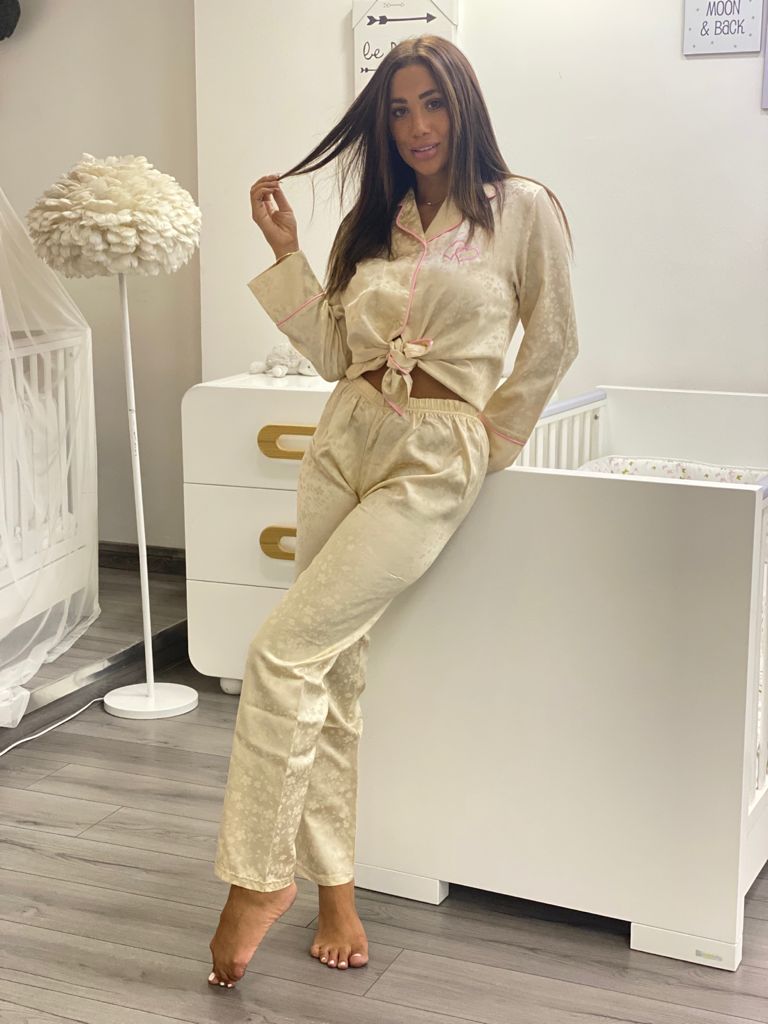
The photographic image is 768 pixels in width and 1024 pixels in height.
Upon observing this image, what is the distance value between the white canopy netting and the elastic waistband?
1.20 metres

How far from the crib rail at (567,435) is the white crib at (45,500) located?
3.80ft

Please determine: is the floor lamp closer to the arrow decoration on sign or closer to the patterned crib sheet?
the arrow decoration on sign

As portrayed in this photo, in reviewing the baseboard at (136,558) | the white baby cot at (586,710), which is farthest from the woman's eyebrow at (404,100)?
the baseboard at (136,558)

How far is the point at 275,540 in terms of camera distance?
2.96m

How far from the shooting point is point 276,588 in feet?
9.81

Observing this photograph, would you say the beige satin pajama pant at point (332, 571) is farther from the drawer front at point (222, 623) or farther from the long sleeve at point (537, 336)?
the drawer front at point (222, 623)

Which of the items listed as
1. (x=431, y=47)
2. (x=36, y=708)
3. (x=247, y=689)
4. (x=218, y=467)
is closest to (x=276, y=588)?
(x=218, y=467)

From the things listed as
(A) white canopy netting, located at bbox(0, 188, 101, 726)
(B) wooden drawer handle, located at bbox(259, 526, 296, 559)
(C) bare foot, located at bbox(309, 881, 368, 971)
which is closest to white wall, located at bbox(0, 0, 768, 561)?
(A) white canopy netting, located at bbox(0, 188, 101, 726)

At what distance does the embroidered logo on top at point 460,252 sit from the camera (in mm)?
1819

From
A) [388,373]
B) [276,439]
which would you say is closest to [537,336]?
[388,373]

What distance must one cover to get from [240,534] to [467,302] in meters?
1.33

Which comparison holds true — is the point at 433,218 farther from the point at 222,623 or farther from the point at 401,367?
the point at 222,623

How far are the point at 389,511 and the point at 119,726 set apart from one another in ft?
4.49

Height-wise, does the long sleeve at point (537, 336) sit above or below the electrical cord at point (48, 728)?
above
